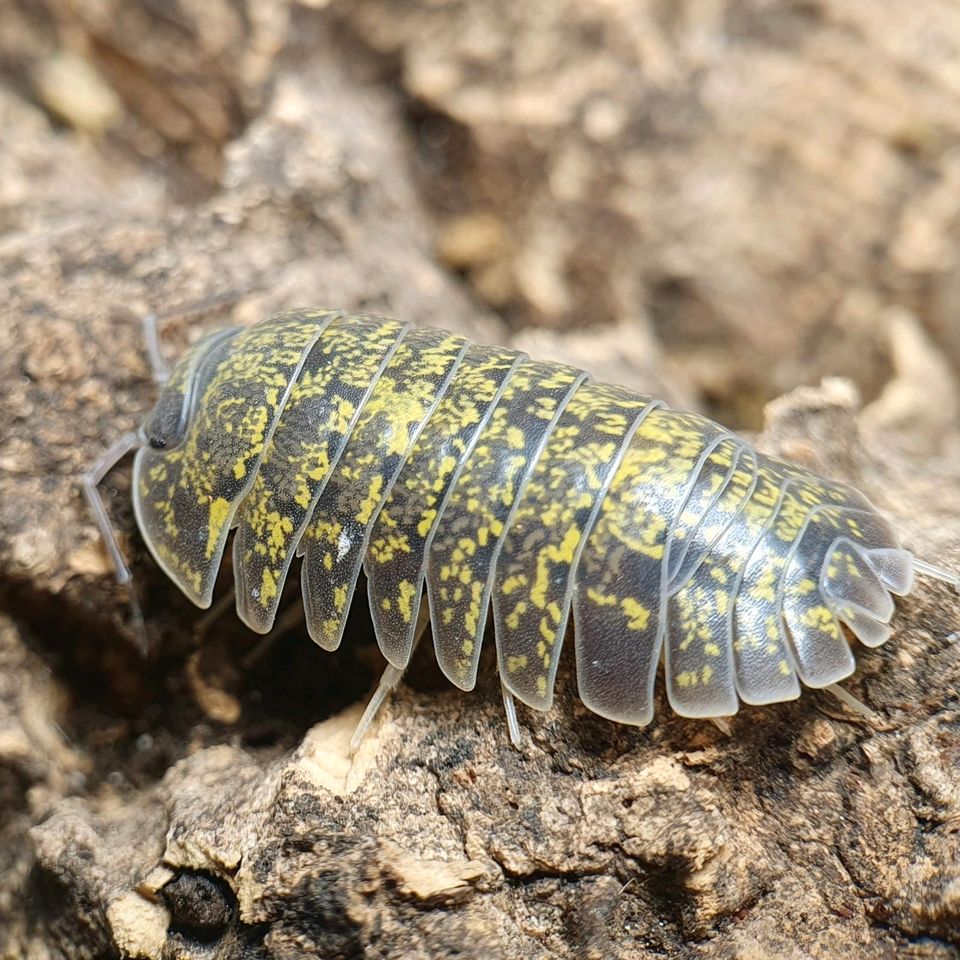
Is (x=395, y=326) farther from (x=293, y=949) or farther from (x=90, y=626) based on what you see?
(x=293, y=949)

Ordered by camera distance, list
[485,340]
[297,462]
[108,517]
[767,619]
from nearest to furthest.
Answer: [767,619], [297,462], [108,517], [485,340]

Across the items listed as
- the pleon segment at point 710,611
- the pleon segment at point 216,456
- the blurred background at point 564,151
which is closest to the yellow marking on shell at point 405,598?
the pleon segment at point 216,456

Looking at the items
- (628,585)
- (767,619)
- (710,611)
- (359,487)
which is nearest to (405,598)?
(359,487)

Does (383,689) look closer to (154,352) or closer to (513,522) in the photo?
(513,522)

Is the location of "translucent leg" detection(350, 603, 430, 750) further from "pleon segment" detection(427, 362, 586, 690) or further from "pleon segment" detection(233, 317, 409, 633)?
"pleon segment" detection(233, 317, 409, 633)

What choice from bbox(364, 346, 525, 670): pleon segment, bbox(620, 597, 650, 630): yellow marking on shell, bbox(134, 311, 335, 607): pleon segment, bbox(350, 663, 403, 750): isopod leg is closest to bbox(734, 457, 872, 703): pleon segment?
bbox(620, 597, 650, 630): yellow marking on shell

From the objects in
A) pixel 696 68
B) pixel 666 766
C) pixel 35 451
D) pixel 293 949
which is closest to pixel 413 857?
pixel 293 949
